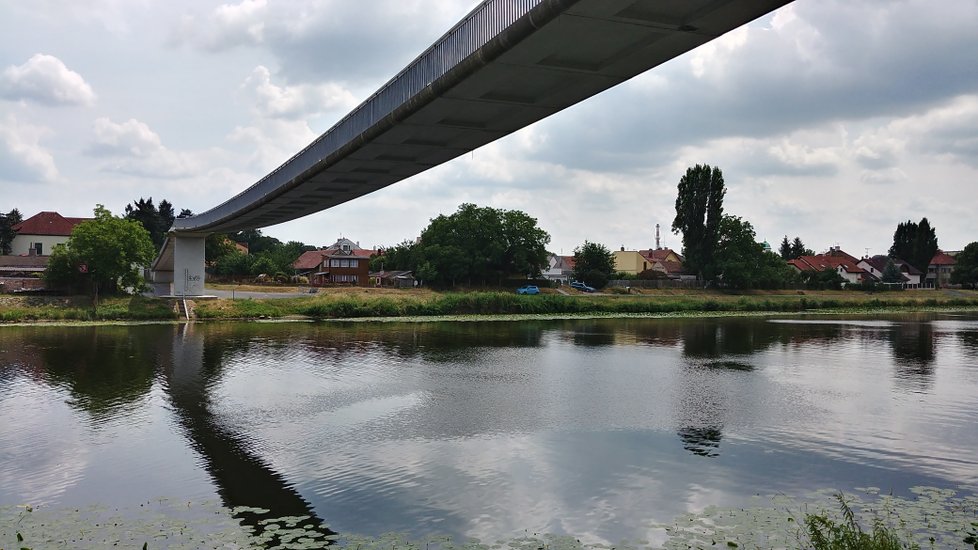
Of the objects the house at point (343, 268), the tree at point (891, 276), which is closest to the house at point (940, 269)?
the tree at point (891, 276)

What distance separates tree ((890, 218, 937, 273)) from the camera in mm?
126812

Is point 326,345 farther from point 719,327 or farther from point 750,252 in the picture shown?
point 750,252

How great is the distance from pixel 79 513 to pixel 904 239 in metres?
146

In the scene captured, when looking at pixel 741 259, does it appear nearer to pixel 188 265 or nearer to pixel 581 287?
pixel 581 287

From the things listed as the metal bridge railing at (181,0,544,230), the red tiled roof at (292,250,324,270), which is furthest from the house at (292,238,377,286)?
the metal bridge railing at (181,0,544,230)

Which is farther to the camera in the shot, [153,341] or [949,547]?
[153,341]

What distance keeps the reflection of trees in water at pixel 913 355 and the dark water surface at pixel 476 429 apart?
12.6 inches

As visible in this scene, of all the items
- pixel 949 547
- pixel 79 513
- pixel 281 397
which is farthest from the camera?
pixel 281 397

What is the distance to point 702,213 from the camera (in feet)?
294

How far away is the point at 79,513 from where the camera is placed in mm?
11438

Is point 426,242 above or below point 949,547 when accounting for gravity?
above

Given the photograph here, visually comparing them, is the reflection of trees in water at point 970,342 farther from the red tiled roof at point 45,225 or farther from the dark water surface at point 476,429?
the red tiled roof at point 45,225

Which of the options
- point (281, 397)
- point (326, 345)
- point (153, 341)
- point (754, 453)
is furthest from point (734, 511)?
point (153, 341)

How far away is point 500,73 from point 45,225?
111479mm
